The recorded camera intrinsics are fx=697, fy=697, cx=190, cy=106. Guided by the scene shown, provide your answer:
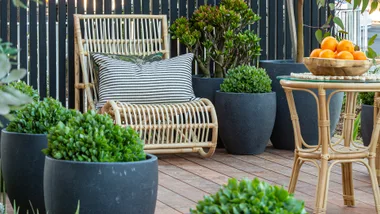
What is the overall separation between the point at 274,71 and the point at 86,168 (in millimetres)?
3115

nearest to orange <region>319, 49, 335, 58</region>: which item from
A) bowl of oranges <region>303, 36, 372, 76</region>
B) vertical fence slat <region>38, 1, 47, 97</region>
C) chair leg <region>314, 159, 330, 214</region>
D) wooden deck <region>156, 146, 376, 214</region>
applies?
bowl of oranges <region>303, 36, 372, 76</region>

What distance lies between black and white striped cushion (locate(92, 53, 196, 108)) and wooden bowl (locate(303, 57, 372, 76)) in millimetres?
1793

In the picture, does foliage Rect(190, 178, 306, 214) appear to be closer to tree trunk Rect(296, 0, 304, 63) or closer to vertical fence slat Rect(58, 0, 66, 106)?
tree trunk Rect(296, 0, 304, 63)

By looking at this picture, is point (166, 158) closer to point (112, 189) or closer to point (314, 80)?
point (314, 80)

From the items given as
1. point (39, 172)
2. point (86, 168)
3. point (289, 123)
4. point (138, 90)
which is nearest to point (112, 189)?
point (86, 168)

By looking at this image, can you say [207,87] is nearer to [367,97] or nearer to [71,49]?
[71,49]

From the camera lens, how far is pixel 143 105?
15.4 ft

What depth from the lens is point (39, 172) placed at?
282cm

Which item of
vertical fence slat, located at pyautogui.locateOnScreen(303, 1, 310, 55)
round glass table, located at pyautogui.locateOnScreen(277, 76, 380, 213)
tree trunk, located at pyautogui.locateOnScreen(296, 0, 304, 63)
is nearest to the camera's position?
round glass table, located at pyautogui.locateOnScreen(277, 76, 380, 213)

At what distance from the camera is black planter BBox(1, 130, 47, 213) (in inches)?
111

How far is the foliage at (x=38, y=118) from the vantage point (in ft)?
9.63

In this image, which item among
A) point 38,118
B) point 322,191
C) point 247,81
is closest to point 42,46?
point 247,81

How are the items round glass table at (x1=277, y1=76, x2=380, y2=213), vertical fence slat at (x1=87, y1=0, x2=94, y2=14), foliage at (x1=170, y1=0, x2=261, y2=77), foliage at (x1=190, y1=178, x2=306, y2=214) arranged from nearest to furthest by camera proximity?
1. foliage at (x1=190, y1=178, x2=306, y2=214)
2. round glass table at (x1=277, y1=76, x2=380, y2=213)
3. foliage at (x1=170, y1=0, x2=261, y2=77)
4. vertical fence slat at (x1=87, y1=0, x2=94, y2=14)

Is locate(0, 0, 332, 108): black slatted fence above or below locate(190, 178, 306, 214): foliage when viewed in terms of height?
above
